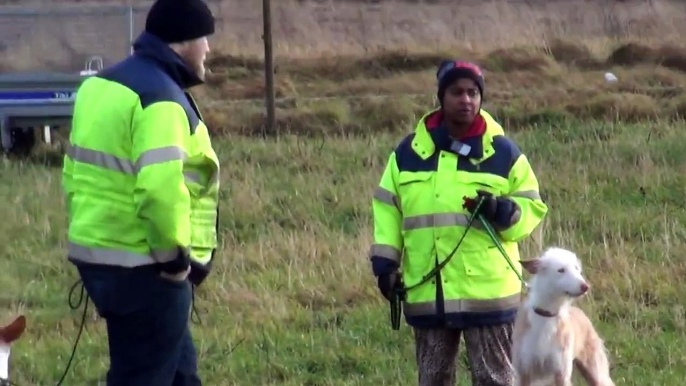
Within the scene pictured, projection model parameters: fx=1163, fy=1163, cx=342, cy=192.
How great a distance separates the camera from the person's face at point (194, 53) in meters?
4.48

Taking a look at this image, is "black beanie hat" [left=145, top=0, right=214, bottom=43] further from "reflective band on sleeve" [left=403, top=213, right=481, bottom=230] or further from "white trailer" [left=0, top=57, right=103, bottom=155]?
"white trailer" [left=0, top=57, right=103, bottom=155]

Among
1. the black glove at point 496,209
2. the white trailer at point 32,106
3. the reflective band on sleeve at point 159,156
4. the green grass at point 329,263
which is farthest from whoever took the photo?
the white trailer at point 32,106

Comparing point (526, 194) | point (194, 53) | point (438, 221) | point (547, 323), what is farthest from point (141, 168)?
point (547, 323)

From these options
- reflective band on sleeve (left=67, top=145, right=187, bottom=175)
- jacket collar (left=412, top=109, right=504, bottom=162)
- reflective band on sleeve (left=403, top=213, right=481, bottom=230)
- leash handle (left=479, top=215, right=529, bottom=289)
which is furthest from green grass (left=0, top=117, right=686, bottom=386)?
reflective band on sleeve (left=67, top=145, right=187, bottom=175)

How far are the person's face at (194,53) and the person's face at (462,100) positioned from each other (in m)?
1.02

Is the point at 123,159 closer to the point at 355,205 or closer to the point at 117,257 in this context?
the point at 117,257

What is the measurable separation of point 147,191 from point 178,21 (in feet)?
2.33

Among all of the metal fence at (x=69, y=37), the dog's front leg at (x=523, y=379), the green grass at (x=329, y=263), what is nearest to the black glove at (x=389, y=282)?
the dog's front leg at (x=523, y=379)

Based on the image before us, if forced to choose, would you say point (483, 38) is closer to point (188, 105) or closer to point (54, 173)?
point (54, 173)

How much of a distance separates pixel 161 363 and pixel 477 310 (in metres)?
1.29

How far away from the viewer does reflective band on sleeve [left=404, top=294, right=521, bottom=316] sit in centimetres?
477

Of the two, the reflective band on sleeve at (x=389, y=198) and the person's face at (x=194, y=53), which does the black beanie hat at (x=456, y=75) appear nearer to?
the reflective band on sleeve at (x=389, y=198)

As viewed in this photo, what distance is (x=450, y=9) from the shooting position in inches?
1257

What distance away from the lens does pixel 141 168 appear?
416 centimetres
